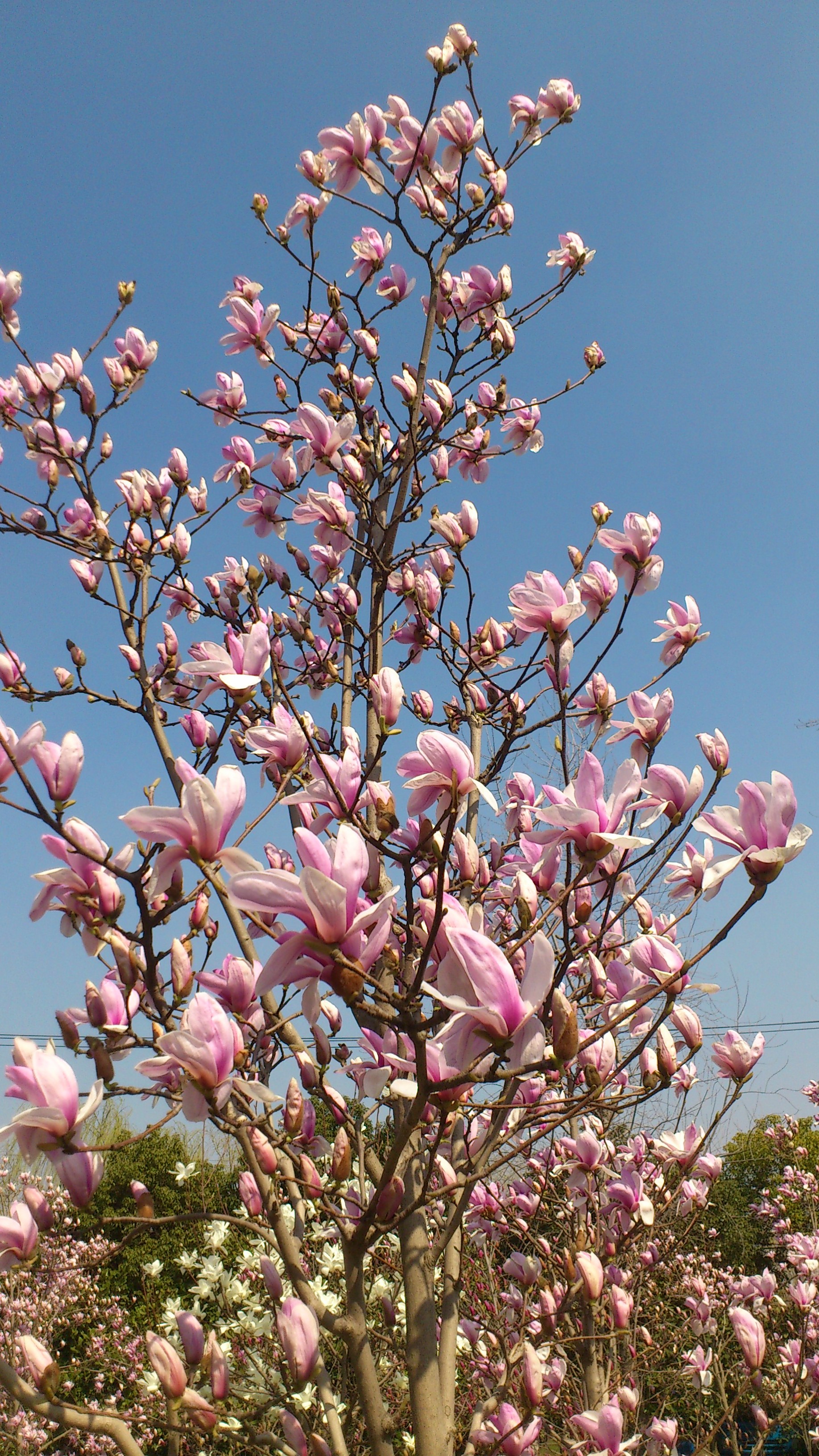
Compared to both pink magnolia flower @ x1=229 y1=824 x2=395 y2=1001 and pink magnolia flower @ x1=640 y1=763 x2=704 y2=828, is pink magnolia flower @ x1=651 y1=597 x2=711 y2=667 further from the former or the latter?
pink magnolia flower @ x1=229 y1=824 x2=395 y2=1001

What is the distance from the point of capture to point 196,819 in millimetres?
1117

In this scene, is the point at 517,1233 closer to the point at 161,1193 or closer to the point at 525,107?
the point at 525,107

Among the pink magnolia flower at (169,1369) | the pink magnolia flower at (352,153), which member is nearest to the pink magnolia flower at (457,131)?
the pink magnolia flower at (352,153)

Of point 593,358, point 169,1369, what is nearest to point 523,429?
point 593,358

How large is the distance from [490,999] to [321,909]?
0.70ft

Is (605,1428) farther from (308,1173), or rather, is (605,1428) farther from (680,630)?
(680,630)

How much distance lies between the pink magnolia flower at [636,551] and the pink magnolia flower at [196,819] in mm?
1302

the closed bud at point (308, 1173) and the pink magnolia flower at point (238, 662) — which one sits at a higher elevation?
the pink magnolia flower at point (238, 662)

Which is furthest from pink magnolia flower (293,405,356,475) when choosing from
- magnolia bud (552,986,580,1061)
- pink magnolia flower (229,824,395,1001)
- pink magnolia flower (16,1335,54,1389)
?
pink magnolia flower (16,1335,54,1389)

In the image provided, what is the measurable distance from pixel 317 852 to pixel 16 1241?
1.00 meters

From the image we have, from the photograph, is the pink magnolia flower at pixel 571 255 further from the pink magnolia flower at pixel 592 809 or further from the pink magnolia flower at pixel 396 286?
the pink magnolia flower at pixel 592 809

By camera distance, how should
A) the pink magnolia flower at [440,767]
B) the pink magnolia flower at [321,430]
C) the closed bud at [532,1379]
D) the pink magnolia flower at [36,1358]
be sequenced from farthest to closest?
the pink magnolia flower at [321,430] < the closed bud at [532,1379] < the pink magnolia flower at [36,1358] < the pink magnolia flower at [440,767]

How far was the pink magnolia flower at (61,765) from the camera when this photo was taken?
5.18 ft

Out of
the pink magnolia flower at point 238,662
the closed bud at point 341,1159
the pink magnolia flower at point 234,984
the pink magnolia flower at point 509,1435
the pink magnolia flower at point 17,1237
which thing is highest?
the pink magnolia flower at point 238,662
